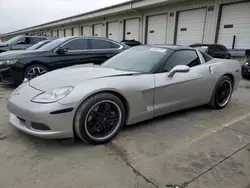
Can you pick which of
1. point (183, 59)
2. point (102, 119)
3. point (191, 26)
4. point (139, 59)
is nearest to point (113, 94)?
point (102, 119)

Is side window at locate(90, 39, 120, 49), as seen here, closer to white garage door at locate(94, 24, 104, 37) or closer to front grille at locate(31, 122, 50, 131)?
front grille at locate(31, 122, 50, 131)

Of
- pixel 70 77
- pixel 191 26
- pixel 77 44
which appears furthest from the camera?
pixel 191 26

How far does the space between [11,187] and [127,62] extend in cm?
226

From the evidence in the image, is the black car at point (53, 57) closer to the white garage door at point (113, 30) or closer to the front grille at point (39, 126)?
the front grille at point (39, 126)

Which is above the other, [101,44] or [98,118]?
[101,44]

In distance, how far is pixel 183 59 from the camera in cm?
348

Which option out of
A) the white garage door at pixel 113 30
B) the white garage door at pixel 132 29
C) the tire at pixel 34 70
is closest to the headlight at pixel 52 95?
the tire at pixel 34 70

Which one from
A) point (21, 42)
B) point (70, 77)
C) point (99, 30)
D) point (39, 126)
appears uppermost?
point (99, 30)

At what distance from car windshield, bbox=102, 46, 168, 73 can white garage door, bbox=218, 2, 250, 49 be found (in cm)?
992

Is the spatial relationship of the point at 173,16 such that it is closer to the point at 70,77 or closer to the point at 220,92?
the point at 220,92

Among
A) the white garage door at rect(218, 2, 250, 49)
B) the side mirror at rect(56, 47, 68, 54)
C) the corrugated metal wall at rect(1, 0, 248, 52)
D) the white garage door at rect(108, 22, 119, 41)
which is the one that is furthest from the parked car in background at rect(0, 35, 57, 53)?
the white garage door at rect(108, 22, 119, 41)

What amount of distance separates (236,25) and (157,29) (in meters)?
5.99

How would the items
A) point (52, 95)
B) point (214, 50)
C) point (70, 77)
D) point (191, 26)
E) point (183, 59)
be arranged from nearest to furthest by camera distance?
point (52, 95) < point (70, 77) < point (183, 59) < point (214, 50) < point (191, 26)

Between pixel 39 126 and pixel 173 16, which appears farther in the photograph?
pixel 173 16
